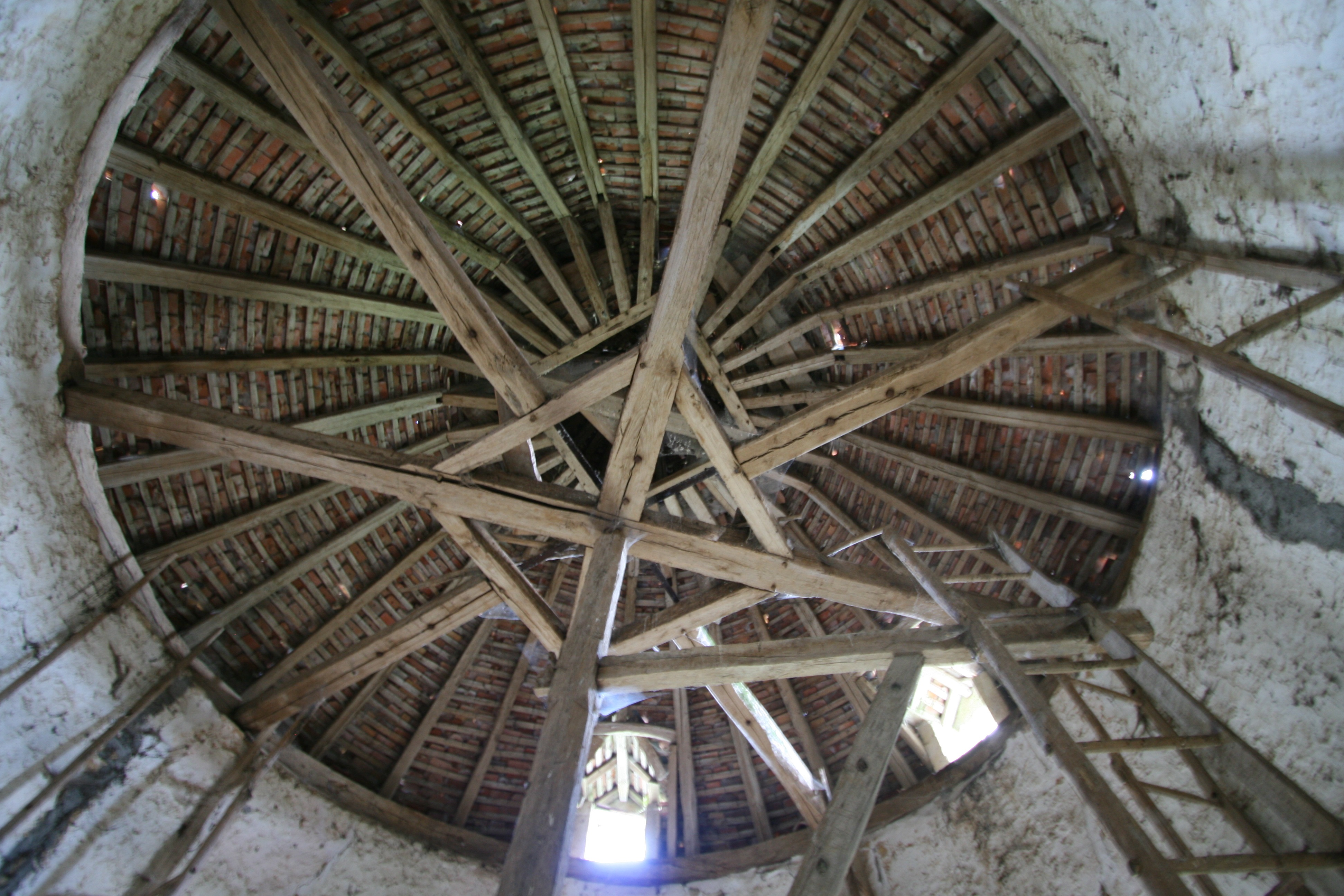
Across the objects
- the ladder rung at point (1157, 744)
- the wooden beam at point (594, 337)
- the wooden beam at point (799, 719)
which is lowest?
the ladder rung at point (1157, 744)

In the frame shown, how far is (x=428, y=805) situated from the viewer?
22.4 feet

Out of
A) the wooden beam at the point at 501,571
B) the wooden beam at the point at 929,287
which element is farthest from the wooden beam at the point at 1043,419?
the wooden beam at the point at 501,571

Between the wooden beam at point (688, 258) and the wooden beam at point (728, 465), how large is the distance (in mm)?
109

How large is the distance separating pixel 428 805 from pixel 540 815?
16.9ft

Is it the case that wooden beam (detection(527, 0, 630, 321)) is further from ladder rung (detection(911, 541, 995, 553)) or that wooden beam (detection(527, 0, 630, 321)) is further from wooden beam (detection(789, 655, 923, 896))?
wooden beam (detection(789, 655, 923, 896))

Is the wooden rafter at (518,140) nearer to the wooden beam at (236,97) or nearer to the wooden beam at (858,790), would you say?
the wooden beam at (236,97)

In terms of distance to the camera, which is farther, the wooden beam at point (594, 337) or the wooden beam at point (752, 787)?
the wooden beam at point (752, 787)

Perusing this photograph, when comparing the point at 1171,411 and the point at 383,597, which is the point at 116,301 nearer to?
the point at 383,597

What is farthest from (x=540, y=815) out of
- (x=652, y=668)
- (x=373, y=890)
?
(x=373, y=890)

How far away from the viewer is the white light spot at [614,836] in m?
8.03

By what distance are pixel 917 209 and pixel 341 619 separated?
5823mm

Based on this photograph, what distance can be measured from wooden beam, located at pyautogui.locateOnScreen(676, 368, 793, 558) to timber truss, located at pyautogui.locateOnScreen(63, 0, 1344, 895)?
0.8 inches

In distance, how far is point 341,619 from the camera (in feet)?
21.6

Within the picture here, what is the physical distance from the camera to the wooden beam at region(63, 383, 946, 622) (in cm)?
375
